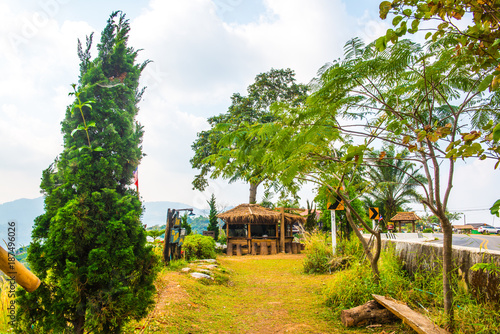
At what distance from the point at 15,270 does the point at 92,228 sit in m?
1.06

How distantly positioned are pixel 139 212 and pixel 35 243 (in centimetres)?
100

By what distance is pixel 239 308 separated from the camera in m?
5.90

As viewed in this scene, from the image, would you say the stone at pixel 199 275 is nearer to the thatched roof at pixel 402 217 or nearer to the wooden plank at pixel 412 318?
the wooden plank at pixel 412 318

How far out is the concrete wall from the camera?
11.5ft

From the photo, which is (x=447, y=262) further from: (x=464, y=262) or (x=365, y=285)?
(x=365, y=285)

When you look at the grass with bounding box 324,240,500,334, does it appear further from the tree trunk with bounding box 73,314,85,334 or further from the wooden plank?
the tree trunk with bounding box 73,314,85,334

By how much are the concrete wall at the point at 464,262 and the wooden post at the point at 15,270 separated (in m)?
4.38

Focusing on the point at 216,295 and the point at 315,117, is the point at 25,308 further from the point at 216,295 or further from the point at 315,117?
the point at 216,295

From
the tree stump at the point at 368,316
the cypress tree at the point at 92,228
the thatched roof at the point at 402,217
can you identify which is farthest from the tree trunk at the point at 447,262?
the thatched roof at the point at 402,217

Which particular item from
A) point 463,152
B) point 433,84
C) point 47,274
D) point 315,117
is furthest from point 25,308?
point 433,84

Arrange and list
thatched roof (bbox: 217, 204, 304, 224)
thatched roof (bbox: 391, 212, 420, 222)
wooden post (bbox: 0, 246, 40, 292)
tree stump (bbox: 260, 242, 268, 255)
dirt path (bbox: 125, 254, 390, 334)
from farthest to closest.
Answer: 1. thatched roof (bbox: 391, 212, 420, 222)
2. thatched roof (bbox: 217, 204, 304, 224)
3. tree stump (bbox: 260, 242, 268, 255)
4. dirt path (bbox: 125, 254, 390, 334)
5. wooden post (bbox: 0, 246, 40, 292)

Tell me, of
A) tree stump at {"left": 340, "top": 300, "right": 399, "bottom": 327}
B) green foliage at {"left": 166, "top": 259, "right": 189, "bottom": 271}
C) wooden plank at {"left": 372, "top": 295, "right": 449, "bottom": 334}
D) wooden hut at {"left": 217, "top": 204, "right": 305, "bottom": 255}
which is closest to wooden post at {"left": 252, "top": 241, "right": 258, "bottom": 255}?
wooden hut at {"left": 217, "top": 204, "right": 305, "bottom": 255}

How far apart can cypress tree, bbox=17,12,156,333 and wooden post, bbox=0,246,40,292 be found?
73cm

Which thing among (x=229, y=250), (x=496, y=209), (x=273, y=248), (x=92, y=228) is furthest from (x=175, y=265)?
(x=273, y=248)
